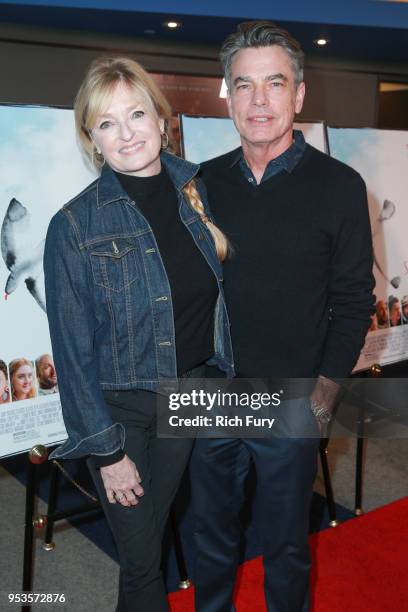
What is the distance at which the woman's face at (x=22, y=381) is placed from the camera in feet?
6.88

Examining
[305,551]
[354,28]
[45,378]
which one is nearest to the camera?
[305,551]

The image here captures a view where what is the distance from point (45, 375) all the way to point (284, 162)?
3.48 ft

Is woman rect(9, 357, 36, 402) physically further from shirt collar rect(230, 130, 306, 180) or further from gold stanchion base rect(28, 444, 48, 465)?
shirt collar rect(230, 130, 306, 180)

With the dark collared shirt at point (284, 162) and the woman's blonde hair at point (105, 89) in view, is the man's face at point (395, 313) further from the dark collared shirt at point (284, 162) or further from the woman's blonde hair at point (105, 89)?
the woman's blonde hair at point (105, 89)

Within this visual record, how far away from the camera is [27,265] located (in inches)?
84.0

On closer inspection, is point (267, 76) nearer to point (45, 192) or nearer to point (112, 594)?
point (45, 192)

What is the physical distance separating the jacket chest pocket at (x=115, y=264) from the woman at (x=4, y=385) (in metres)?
0.77

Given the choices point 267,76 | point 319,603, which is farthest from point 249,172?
point 319,603

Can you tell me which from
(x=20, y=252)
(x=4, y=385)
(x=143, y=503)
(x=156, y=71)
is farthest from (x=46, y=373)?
(x=156, y=71)

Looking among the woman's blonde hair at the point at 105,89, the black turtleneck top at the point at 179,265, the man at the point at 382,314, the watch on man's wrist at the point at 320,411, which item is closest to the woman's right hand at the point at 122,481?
the black turtleneck top at the point at 179,265

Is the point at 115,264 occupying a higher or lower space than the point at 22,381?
higher

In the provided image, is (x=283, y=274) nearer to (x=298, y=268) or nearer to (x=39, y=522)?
(x=298, y=268)

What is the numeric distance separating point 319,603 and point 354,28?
5.14m

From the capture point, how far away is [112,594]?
7.53ft
